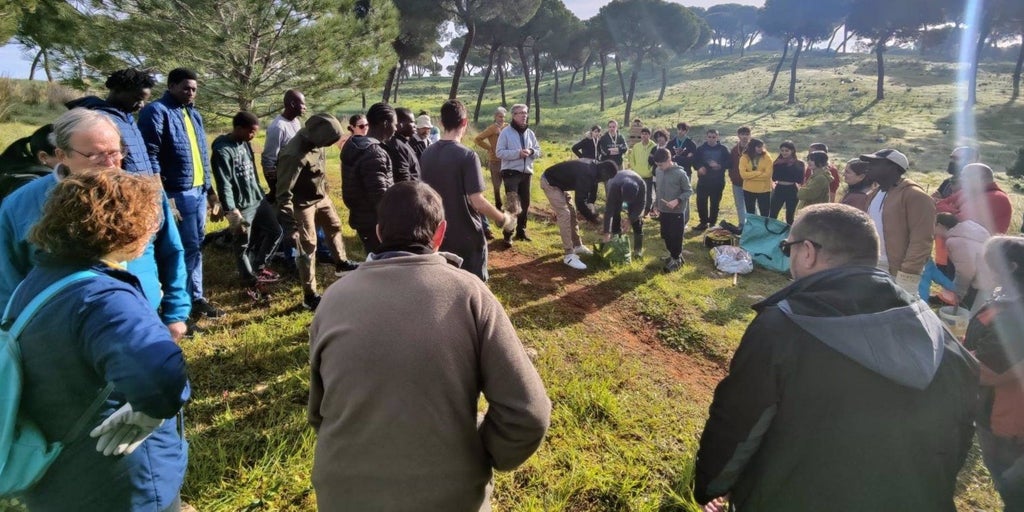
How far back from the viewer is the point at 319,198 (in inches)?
163

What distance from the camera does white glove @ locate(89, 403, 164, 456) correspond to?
1.30 meters

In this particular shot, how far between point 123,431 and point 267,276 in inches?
148

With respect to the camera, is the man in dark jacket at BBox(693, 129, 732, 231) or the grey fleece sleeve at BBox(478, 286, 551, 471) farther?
the man in dark jacket at BBox(693, 129, 732, 231)

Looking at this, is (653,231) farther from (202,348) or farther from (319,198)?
(202,348)

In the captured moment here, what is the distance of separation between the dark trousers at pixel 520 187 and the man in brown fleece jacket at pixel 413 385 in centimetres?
517

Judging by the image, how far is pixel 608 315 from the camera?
5.08m

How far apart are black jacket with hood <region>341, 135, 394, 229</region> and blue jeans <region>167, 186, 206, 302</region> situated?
120 cm

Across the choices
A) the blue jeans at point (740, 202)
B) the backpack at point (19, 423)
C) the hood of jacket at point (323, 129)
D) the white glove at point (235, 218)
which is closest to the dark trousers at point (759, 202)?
the blue jeans at point (740, 202)

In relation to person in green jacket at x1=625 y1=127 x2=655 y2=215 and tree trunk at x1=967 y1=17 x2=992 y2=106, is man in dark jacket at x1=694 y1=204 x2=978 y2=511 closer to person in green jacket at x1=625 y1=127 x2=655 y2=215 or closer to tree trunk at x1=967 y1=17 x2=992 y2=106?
person in green jacket at x1=625 y1=127 x2=655 y2=215

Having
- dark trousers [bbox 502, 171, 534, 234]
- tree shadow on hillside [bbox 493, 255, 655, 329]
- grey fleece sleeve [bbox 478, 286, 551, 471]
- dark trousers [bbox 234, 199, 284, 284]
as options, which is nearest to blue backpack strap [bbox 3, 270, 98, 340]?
grey fleece sleeve [bbox 478, 286, 551, 471]

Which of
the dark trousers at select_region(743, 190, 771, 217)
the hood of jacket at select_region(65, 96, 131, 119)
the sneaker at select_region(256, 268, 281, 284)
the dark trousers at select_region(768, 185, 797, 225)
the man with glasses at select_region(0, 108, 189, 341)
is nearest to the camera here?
the man with glasses at select_region(0, 108, 189, 341)

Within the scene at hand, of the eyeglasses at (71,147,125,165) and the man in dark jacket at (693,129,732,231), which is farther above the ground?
the eyeglasses at (71,147,125,165)

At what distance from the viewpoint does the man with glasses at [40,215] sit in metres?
1.80

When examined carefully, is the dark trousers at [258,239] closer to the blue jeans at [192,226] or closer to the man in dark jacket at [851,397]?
the blue jeans at [192,226]
